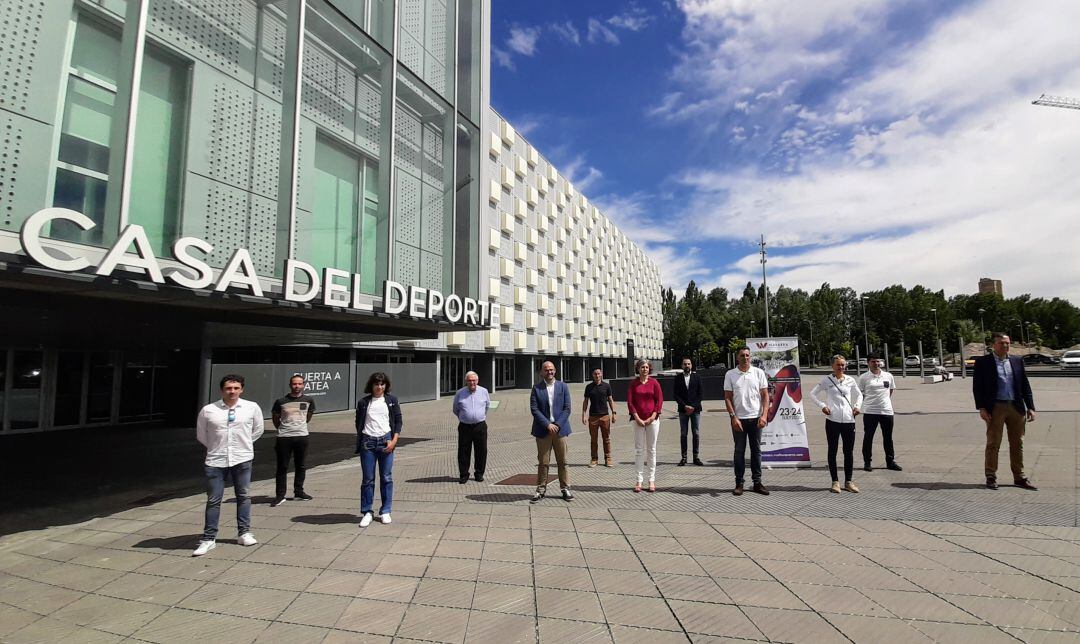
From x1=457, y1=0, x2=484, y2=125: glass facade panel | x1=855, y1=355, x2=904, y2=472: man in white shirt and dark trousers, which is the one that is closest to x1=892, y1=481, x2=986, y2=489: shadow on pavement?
x1=855, y1=355, x2=904, y2=472: man in white shirt and dark trousers

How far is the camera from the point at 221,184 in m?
7.51

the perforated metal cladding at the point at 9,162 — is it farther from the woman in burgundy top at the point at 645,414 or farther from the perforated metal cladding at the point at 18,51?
the woman in burgundy top at the point at 645,414

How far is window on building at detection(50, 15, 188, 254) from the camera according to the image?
584 centimetres

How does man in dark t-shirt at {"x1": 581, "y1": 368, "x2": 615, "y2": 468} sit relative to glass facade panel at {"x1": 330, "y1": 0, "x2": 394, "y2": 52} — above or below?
below

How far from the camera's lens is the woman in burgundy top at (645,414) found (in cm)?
658

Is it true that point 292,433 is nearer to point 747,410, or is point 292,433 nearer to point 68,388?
point 747,410

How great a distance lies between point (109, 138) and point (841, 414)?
979 centimetres

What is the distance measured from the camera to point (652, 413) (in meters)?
6.54

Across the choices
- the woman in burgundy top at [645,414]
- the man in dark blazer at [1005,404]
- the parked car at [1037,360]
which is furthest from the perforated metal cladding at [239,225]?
the parked car at [1037,360]

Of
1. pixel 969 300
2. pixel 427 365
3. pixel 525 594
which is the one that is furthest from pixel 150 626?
pixel 969 300

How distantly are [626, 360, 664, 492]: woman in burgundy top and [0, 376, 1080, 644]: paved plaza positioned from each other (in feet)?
1.50

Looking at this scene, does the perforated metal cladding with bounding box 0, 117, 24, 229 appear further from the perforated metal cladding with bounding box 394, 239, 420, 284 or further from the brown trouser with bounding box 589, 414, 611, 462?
the brown trouser with bounding box 589, 414, 611, 462

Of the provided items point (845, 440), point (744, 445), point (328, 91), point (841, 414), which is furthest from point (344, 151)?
point (845, 440)

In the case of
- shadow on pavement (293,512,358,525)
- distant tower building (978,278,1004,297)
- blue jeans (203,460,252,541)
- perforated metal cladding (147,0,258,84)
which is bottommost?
shadow on pavement (293,512,358,525)
